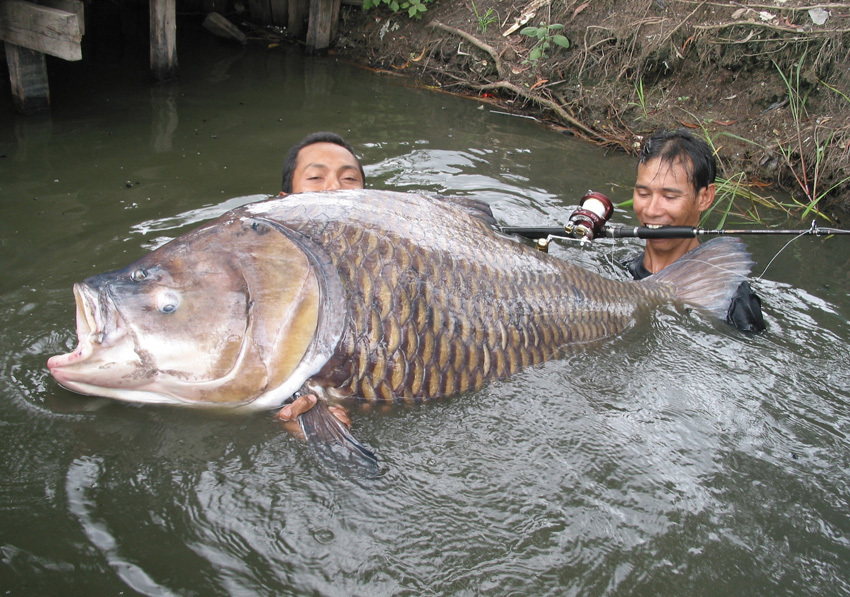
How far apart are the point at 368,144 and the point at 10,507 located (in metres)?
4.26

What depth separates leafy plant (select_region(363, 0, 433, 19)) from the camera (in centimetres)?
857

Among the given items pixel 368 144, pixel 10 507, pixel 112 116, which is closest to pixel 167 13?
pixel 112 116

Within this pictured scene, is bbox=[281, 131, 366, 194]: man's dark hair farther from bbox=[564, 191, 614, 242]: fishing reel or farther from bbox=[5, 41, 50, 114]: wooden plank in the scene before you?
bbox=[5, 41, 50, 114]: wooden plank

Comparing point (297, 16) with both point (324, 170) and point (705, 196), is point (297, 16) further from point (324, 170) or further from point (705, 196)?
point (705, 196)

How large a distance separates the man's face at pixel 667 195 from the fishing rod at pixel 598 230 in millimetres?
162

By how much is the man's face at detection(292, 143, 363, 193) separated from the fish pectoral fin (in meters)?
1.47

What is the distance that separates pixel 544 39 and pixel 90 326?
6.53 metres

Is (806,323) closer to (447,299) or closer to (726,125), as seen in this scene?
(447,299)

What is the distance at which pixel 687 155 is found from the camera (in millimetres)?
3646

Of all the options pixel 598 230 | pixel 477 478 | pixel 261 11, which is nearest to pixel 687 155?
pixel 598 230

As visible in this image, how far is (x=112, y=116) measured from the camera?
5824 millimetres

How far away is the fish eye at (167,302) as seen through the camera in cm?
211

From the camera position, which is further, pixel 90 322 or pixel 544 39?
pixel 544 39

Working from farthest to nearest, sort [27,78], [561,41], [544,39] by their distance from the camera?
[544,39] < [561,41] < [27,78]
